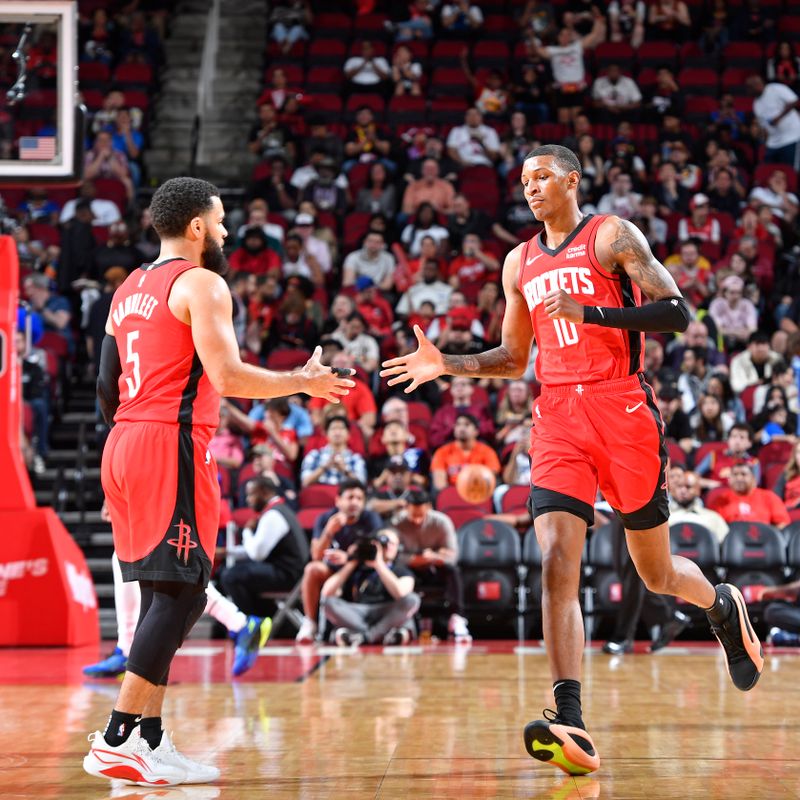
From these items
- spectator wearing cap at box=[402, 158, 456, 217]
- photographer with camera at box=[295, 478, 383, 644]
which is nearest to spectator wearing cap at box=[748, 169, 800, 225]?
spectator wearing cap at box=[402, 158, 456, 217]

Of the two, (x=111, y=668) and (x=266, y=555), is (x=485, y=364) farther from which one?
(x=266, y=555)

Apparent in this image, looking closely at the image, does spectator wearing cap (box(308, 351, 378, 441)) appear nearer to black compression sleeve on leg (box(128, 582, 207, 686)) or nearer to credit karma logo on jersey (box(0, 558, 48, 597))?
credit karma logo on jersey (box(0, 558, 48, 597))

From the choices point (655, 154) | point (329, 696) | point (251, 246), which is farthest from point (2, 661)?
point (655, 154)

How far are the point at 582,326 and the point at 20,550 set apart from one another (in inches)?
222

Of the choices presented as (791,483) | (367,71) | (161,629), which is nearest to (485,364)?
(161,629)

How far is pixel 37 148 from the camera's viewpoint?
8086 millimetres

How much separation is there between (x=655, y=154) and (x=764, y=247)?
2203 mm

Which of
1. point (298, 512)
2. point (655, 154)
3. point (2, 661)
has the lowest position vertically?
point (2, 661)

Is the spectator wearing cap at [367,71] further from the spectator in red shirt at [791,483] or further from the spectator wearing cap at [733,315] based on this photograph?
the spectator in red shirt at [791,483]

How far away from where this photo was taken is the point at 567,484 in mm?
4355

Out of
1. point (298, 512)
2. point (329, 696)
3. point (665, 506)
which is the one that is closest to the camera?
point (665, 506)

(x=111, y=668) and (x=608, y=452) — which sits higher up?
(x=608, y=452)

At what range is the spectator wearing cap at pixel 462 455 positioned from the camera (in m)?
11.1

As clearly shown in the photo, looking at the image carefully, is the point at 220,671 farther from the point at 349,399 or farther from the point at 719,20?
the point at 719,20
